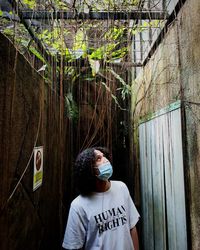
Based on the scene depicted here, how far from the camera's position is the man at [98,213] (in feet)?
4.54

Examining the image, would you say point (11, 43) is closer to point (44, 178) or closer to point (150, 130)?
point (44, 178)

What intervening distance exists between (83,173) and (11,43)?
1087 mm

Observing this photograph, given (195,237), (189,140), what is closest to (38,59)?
(189,140)

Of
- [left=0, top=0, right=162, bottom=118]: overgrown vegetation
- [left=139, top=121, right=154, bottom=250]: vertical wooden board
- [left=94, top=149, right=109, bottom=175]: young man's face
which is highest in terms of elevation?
[left=0, top=0, right=162, bottom=118]: overgrown vegetation

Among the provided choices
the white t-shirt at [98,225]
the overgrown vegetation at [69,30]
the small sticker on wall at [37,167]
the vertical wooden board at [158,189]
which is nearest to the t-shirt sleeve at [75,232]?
the white t-shirt at [98,225]

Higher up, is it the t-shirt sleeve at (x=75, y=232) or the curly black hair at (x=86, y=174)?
the curly black hair at (x=86, y=174)

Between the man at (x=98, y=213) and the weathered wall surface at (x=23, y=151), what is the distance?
0.37 metres

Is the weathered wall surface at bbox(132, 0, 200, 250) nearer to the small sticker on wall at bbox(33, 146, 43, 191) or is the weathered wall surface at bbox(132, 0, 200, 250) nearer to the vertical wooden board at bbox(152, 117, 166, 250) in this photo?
the vertical wooden board at bbox(152, 117, 166, 250)

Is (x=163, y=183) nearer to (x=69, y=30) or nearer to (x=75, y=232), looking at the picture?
(x=75, y=232)

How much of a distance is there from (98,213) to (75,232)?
0.22m

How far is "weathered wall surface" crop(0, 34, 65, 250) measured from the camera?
1.00 m

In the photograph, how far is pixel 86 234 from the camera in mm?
1415

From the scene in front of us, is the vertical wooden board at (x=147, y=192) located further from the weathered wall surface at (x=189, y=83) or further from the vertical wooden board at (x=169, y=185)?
the weathered wall surface at (x=189, y=83)

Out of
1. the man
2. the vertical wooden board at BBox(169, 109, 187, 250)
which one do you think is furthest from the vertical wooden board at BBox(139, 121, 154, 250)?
the man
